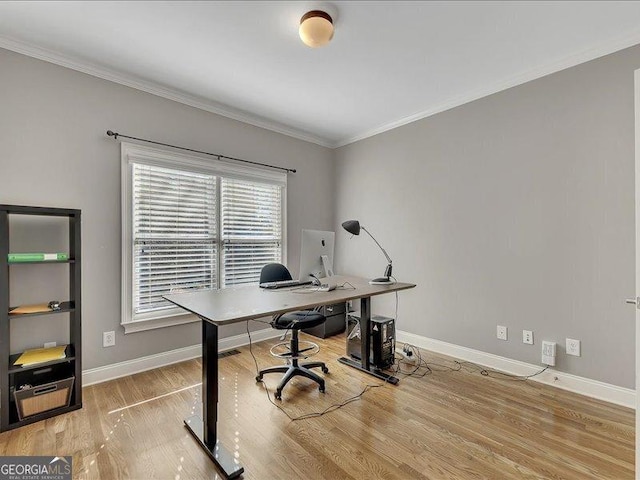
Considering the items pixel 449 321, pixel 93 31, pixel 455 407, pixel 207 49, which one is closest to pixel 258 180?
pixel 207 49

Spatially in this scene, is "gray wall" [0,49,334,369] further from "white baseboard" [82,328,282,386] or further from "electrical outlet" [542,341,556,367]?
"electrical outlet" [542,341,556,367]

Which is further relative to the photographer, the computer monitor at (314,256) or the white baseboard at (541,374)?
the computer monitor at (314,256)

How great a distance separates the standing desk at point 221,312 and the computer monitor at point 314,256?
0.20 metres

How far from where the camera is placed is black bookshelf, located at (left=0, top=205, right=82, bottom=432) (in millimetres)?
1865

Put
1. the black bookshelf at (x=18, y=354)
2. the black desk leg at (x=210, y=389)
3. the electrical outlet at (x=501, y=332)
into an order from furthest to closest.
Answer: the electrical outlet at (x=501, y=332)
the black bookshelf at (x=18, y=354)
the black desk leg at (x=210, y=389)

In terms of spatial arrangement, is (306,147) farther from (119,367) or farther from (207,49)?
(119,367)

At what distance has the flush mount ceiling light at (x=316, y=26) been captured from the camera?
1872 millimetres

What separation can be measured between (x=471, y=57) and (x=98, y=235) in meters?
3.31

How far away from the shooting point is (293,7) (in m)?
1.87

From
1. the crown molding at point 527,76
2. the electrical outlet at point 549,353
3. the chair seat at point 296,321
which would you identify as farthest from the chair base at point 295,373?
the crown molding at point 527,76

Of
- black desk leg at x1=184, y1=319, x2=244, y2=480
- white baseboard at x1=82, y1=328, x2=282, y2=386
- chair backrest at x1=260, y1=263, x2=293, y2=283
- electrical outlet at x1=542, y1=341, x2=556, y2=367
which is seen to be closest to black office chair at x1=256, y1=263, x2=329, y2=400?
chair backrest at x1=260, y1=263, x2=293, y2=283

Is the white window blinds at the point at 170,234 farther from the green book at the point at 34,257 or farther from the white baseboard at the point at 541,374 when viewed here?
the white baseboard at the point at 541,374

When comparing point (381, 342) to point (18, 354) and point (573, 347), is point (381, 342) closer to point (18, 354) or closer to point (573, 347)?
point (573, 347)

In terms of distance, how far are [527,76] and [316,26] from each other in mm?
1899
